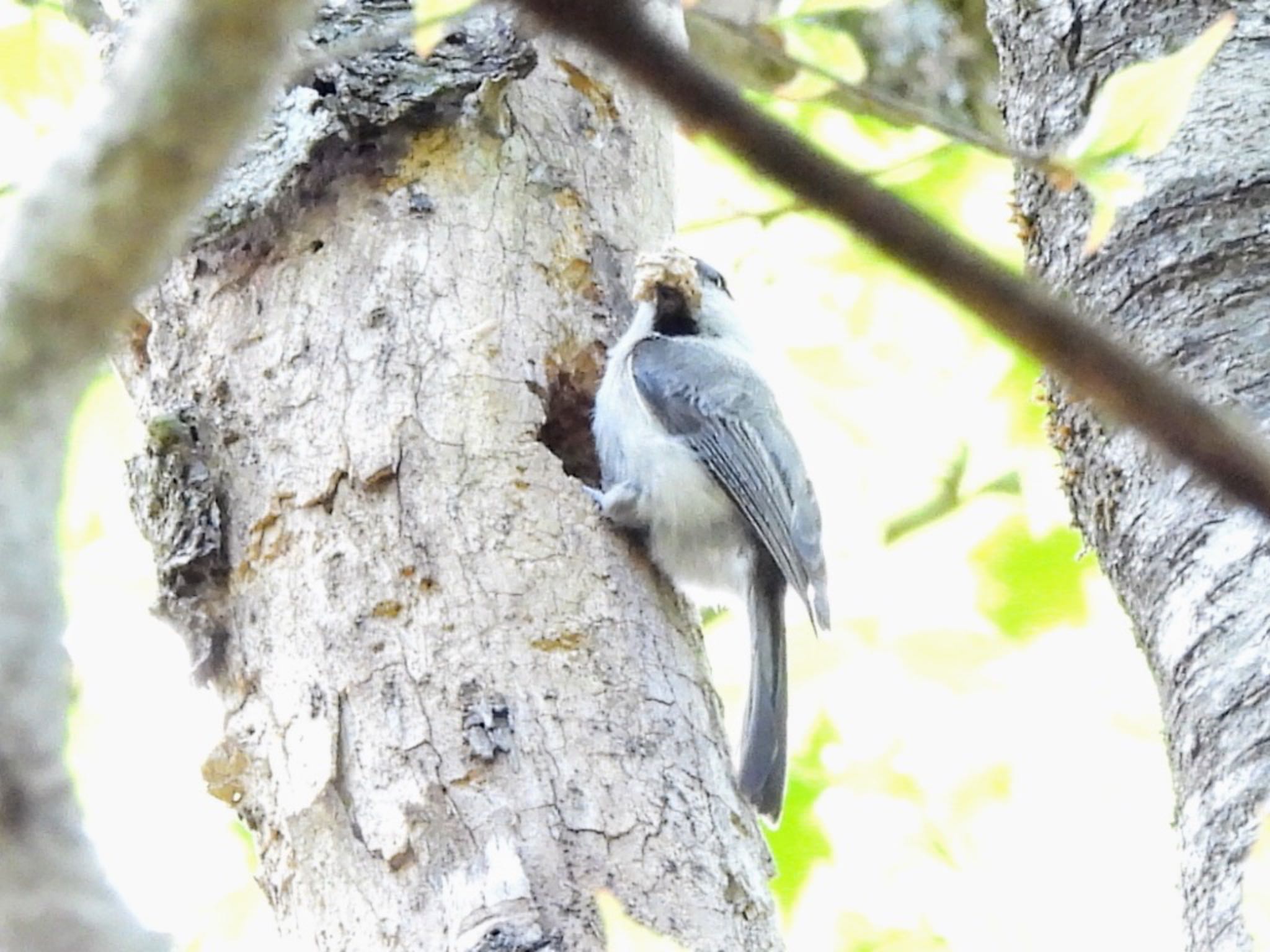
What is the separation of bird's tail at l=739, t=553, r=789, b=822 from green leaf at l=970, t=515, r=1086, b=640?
0.59 meters

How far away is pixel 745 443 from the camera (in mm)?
2951

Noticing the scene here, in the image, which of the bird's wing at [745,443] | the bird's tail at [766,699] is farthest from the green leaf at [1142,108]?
the bird's wing at [745,443]

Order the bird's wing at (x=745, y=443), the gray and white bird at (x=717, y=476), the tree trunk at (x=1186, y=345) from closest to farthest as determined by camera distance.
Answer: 1. the tree trunk at (x=1186, y=345)
2. the gray and white bird at (x=717, y=476)
3. the bird's wing at (x=745, y=443)

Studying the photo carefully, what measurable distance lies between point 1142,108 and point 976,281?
2.72 feet

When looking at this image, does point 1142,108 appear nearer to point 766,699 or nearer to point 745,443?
point 766,699

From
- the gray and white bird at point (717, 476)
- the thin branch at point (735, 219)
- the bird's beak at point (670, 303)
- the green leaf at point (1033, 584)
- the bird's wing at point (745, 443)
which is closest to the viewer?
the gray and white bird at point (717, 476)

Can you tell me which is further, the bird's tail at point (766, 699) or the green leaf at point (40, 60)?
the green leaf at point (40, 60)

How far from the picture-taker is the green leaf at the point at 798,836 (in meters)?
2.99

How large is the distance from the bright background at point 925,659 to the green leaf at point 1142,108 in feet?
4.64

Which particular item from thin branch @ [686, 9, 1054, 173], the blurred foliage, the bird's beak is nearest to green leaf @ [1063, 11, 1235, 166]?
thin branch @ [686, 9, 1054, 173]

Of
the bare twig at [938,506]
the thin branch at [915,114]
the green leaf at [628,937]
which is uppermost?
the bare twig at [938,506]

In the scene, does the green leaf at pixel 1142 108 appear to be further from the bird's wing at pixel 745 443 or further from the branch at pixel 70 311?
the bird's wing at pixel 745 443

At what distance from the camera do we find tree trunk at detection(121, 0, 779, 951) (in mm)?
1672

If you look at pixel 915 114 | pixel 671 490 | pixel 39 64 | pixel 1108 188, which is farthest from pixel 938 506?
pixel 915 114
